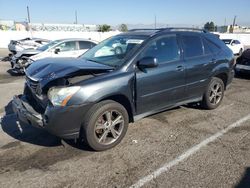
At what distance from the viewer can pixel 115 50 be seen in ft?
15.4

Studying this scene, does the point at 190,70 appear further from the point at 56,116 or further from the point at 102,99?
the point at 56,116

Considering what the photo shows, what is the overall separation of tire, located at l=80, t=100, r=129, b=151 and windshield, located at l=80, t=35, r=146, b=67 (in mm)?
765

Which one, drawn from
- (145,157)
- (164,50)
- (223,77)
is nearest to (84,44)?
(223,77)

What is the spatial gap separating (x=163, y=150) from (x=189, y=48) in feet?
7.31

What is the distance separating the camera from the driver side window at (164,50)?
4.23 meters

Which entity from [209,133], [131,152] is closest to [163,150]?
[131,152]

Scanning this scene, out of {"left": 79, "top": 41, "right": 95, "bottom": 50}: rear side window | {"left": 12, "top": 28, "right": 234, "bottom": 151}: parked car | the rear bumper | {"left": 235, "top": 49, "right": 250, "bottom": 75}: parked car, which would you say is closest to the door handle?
{"left": 12, "top": 28, "right": 234, "bottom": 151}: parked car

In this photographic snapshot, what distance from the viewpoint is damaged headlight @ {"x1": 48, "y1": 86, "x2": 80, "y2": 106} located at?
3314 mm

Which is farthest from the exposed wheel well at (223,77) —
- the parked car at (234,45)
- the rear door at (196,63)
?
the parked car at (234,45)

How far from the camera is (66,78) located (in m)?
3.56

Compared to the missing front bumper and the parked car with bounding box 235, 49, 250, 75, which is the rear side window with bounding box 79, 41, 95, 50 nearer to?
the parked car with bounding box 235, 49, 250, 75

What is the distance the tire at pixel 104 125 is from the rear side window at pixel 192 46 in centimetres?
192

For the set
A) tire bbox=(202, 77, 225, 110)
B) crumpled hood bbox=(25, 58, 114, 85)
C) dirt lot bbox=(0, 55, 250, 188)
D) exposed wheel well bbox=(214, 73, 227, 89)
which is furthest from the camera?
exposed wheel well bbox=(214, 73, 227, 89)

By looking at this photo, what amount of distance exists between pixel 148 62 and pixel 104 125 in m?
1.21
